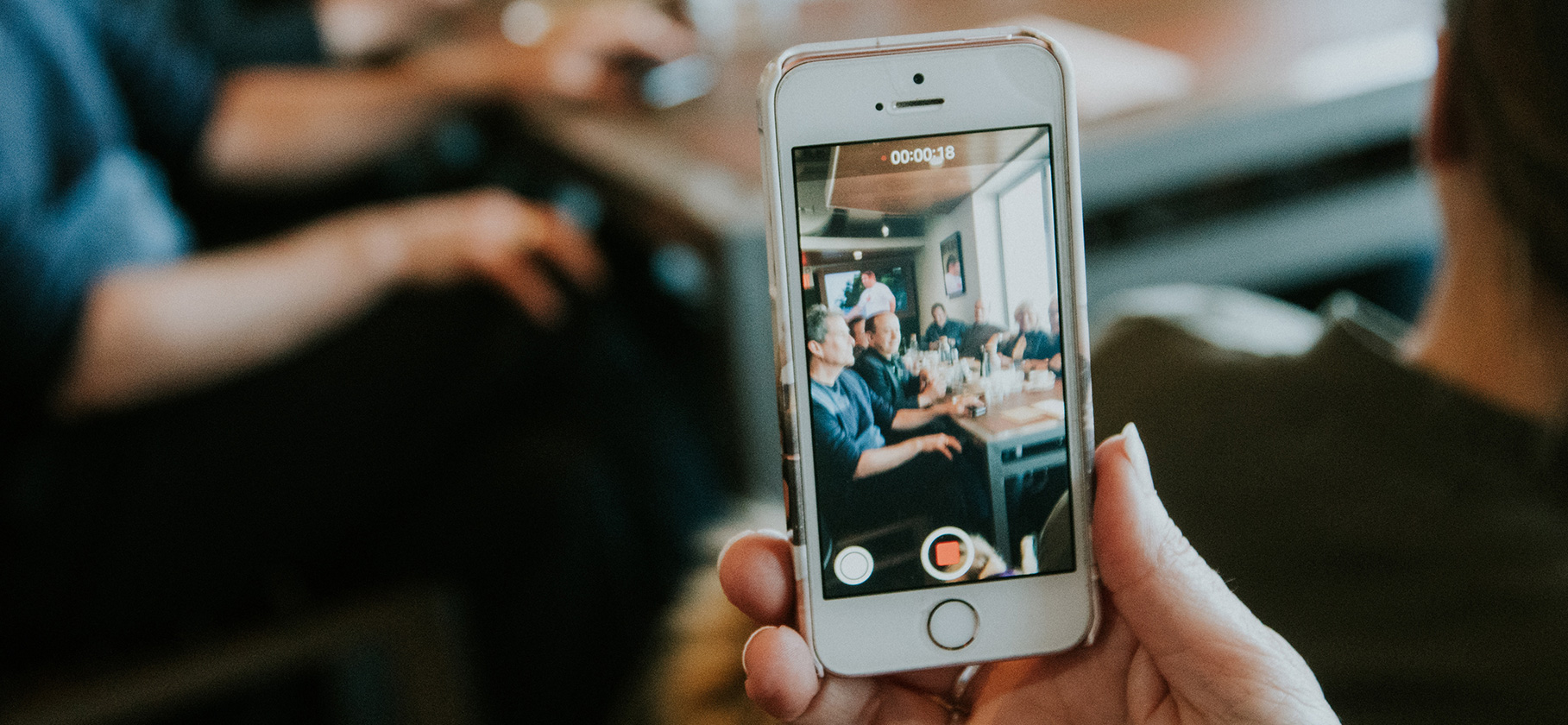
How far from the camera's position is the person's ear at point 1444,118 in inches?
16.1

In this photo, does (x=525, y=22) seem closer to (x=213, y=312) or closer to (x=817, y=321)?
(x=213, y=312)

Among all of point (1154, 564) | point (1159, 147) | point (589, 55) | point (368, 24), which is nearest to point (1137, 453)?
point (1154, 564)

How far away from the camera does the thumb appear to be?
0.30 m

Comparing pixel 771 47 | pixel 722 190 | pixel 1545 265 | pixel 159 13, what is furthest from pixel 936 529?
pixel 159 13

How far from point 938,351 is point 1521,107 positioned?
23cm

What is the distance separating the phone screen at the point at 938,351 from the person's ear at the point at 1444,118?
0.21 metres

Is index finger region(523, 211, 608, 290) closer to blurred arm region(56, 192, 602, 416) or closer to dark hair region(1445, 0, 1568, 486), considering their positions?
blurred arm region(56, 192, 602, 416)

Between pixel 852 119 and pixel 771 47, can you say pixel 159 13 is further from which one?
pixel 852 119

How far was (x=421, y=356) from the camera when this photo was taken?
773 millimetres

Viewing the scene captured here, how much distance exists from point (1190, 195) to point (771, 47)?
0.40 m

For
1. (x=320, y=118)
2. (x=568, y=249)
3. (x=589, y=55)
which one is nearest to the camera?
(x=568, y=249)

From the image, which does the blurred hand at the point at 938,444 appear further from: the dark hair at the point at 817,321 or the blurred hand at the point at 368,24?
the blurred hand at the point at 368,24

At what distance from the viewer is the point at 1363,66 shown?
2.70 ft

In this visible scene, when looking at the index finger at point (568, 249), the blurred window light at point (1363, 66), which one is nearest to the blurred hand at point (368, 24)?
the index finger at point (568, 249)
